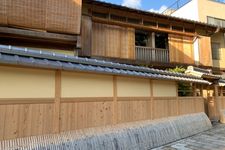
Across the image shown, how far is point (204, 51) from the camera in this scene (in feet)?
52.2

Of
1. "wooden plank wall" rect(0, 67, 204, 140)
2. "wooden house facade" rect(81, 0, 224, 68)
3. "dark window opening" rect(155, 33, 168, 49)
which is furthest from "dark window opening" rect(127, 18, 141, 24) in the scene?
"wooden plank wall" rect(0, 67, 204, 140)

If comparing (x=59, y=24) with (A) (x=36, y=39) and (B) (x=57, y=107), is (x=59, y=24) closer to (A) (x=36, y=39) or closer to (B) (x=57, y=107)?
(A) (x=36, y=39)

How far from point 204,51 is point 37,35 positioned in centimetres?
1250

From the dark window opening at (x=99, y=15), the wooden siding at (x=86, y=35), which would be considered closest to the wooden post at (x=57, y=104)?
the wooden siding at (x=86, y=35)

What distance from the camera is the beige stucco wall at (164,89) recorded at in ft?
27.1

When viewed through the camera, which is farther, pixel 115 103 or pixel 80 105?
pixel 115 103

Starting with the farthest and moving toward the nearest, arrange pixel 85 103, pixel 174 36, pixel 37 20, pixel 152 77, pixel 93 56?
pixel 174 36, pixel 93 56, pixel 37 20, pixel 152 77, pixel 85 103

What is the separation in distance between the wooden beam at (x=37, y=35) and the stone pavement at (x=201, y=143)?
6019 mm

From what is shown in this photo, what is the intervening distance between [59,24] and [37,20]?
0.91 meters

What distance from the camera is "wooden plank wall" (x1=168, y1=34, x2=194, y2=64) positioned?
14.8 meters

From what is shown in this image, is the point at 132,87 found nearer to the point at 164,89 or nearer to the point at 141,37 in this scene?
the point at 164,89

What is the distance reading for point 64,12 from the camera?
9.02 meters

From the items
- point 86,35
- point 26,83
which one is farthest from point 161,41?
point 26,83

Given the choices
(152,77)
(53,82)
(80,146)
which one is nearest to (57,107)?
(53,82)
